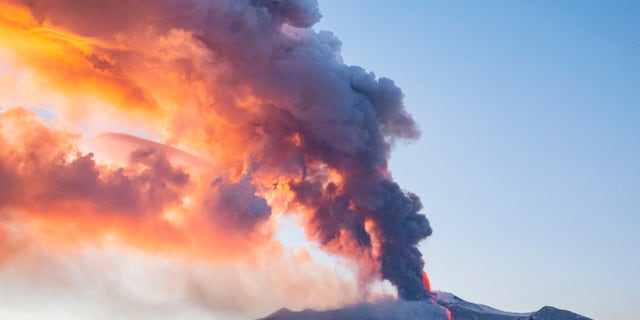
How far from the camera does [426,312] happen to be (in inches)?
4296

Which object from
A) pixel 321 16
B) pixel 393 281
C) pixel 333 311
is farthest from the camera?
pixel 333 311

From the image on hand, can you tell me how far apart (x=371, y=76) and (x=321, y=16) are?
1481 centimetres

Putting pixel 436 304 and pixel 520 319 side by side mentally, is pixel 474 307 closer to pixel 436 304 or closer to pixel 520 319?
pixel 520 319

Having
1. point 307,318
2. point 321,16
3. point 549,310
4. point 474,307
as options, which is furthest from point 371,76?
point 549,310

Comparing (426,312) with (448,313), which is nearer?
(426,312)

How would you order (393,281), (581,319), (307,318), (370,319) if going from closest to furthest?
(393,281), (370,319), (307,318), (581,319)

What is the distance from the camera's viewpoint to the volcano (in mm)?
107500

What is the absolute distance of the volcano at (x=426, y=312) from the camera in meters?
108

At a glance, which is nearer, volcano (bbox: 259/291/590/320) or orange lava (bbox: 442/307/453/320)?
volcano (bbox: 259/291/590/320)

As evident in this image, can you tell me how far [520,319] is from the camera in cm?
13588

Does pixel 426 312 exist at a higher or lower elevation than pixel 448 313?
lower

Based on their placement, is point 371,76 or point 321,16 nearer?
point 321,16

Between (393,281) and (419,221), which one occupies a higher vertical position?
(419,221)

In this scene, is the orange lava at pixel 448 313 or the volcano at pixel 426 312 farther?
the orange lava at pixel 448 313
